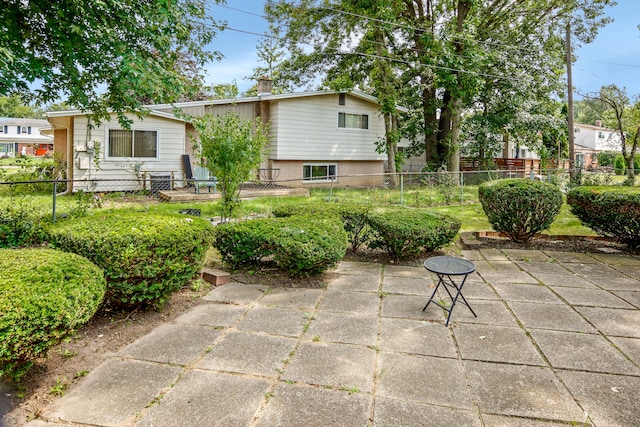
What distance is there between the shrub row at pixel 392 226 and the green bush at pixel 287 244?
841mm

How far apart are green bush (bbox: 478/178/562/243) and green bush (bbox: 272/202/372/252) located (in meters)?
2.33

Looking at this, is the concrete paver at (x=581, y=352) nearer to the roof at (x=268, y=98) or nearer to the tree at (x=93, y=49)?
the tree at (x=93, y=49)

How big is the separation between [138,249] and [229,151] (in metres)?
3.17

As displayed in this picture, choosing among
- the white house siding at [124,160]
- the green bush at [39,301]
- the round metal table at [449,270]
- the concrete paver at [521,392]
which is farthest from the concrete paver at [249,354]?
the white house siding at [124,160]

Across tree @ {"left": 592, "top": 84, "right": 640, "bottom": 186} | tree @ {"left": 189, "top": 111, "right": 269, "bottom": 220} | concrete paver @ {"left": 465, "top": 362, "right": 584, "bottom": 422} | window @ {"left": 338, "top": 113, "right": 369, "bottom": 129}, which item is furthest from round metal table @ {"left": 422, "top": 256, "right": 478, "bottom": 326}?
tree @ {"left": 592, "top": 84, "right": 640, "bottom": 186}

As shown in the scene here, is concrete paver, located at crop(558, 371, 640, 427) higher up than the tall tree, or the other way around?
the tall tree

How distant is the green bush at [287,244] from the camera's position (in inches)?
185

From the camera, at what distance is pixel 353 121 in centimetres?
1820

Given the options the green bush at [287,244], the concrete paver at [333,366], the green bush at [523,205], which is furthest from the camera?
the green bush at [523,205]

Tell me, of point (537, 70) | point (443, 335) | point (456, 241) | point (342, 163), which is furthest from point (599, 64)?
point (443, 335)

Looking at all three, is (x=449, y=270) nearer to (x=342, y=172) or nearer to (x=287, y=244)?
(x=287, y=244)

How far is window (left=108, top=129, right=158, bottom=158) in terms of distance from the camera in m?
13.1

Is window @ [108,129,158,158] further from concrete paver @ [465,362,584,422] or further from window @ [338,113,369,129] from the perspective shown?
concrete paver @ [465,362,584,422]

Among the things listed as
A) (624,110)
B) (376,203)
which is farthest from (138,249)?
(624,110)
